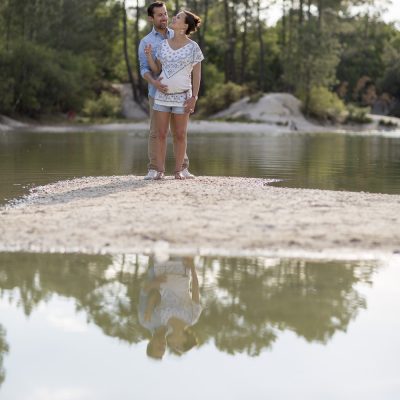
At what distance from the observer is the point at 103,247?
688 cm

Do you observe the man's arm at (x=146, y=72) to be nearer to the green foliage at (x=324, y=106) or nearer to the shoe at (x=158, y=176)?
the shoe at (x=158, y=176)

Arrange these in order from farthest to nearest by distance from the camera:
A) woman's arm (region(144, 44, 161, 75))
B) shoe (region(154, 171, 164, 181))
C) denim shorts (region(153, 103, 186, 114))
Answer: shoe (region(154, 171, 164, 181))
denim shorts (region(153, 103, 186, 114))
woman's arm (region(144, 44, 161, 75))

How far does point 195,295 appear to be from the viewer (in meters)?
5.47

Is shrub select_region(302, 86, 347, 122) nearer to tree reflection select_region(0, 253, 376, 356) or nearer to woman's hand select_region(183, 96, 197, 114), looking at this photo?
woman's hand select_region(183, 96, 197, 114)

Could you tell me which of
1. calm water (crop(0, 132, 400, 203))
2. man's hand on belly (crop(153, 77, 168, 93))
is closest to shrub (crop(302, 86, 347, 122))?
calm water (crop(0, 132, 400, 203))

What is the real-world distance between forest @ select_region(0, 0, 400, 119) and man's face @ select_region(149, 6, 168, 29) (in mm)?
38640

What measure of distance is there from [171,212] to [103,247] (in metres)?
1.37

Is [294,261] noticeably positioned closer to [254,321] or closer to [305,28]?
[254,321]

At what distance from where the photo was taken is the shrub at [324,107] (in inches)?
2172

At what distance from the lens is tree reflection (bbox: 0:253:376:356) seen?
4.65 m

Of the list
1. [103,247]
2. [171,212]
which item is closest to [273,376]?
[103,247]

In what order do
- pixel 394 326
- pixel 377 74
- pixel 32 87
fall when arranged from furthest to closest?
pixel 377 74, pixel 32 87, pixel 394 326

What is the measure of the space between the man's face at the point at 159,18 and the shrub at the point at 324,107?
4468cm

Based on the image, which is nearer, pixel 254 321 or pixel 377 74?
pixel 254 321
